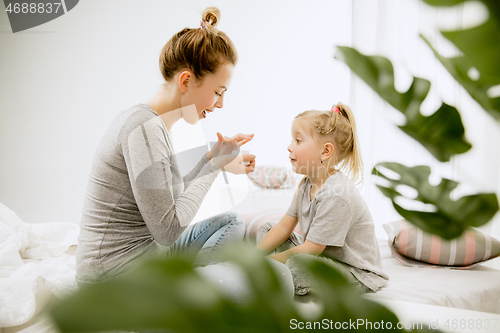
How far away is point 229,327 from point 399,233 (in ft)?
4.07

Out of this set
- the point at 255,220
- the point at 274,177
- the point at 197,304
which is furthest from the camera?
the point at 274,177

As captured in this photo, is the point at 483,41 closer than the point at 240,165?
Yes

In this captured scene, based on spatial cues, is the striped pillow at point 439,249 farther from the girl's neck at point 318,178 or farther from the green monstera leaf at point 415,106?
the green monstera leaf at point 415,106

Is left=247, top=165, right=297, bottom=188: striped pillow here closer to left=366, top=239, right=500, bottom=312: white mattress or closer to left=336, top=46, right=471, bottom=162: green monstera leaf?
left=366, top=239, right=500, bottom=312: white mattress

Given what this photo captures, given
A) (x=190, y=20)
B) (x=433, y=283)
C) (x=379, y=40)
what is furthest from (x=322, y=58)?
(x=433, y=283)

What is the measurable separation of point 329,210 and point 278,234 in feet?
0.88

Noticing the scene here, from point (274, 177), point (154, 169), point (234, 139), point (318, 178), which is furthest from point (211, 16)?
point (274, 177)

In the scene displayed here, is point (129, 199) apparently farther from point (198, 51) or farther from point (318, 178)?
point (318, 178)

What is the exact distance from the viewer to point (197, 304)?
10 cm

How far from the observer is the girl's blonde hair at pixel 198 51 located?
3.20 feet

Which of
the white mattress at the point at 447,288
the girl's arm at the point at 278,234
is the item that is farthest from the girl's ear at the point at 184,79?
the white mattress at the point at 447,288

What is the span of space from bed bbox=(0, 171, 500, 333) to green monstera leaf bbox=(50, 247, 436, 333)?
0.51 m

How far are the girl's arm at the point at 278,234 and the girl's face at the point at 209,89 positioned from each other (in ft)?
1.61

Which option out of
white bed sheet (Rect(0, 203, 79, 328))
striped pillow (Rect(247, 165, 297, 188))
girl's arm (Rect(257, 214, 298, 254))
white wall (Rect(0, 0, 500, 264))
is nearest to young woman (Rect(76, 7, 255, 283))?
white bed sheet (Rect(0, 203, 79, 328))
